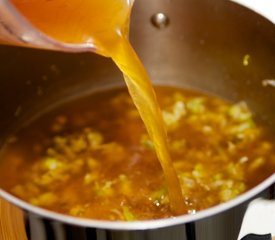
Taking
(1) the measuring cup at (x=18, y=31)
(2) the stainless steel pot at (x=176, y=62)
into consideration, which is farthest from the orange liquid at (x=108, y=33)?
(2) the stainless steel pot at (x=176, y=62)

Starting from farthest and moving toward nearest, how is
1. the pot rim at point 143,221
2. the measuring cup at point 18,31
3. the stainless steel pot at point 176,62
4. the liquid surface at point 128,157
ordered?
the stainless steel pot at point 176,62, the liquid surface at point 128,157, the measuring cup at point 18,31, the pot rim at point 143,221

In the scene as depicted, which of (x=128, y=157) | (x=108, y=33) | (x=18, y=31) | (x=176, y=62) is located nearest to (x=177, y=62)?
(x=176, y=62)

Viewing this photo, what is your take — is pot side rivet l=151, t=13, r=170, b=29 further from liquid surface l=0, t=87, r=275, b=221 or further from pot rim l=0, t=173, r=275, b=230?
pot rim l=0, t=173, r=275, b=230

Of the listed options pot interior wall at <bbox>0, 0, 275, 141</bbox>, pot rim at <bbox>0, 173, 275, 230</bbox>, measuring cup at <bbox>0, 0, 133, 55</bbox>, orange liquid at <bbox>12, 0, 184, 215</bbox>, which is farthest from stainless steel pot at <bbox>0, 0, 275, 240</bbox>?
pot rim at <bbox>0, 173, 275, 230</bbox>

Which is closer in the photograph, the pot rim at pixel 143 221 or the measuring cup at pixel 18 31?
the pot rim at pixel 143 221

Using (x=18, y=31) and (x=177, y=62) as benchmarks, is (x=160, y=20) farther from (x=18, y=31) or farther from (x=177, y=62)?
(x=18, y=31)

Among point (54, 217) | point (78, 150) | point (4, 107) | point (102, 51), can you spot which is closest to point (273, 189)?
point (54, 217)

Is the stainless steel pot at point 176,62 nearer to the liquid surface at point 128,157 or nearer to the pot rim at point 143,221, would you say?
the liquid surface at point 128,157
